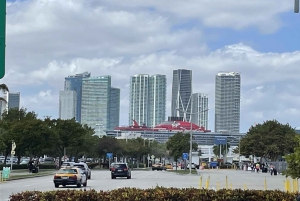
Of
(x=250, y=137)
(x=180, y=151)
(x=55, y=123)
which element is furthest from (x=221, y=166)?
(x=55, y=123)

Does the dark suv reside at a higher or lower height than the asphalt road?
higher

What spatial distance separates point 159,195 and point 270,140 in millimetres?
97293

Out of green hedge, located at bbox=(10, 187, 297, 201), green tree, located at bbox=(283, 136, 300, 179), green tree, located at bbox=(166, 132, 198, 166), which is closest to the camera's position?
green tree, located at bbox=(283, 136, 300, 179)

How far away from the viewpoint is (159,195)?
53.1ft

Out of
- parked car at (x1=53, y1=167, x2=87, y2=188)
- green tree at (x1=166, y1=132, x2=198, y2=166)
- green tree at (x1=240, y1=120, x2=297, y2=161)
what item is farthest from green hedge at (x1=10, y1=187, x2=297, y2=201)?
green tree at (x1=240, y1=120, x2=297, y2=161)

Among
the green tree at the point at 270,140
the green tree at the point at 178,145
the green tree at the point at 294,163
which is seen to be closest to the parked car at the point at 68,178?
the green tree at the point at 294,163

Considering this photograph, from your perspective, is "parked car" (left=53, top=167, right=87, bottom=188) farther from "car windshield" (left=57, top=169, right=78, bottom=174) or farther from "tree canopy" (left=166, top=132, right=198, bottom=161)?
"tree canopy" (left=166, top=132, right=198, bottom=161)

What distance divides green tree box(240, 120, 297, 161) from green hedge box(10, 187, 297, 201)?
306 ft

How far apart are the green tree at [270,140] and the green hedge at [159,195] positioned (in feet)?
306

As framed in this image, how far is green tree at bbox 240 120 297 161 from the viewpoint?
357ft

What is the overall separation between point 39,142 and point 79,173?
41607mm

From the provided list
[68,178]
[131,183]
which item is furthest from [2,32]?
[131,183]

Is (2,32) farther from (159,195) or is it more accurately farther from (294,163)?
(294,163)

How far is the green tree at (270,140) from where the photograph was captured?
109 metres
